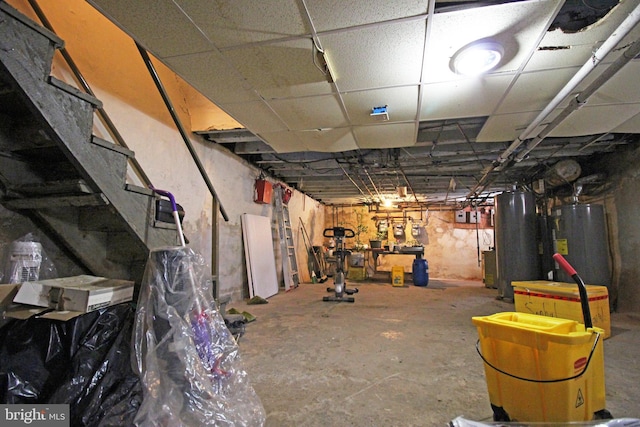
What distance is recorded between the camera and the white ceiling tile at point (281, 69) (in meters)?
1.82

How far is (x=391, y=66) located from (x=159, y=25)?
1517mm

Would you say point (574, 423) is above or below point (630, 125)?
below

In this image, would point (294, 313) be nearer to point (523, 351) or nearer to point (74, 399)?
point (74, 399)

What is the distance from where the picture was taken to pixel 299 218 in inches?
275

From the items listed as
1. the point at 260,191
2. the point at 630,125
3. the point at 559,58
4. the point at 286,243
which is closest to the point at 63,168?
the point at 260,191

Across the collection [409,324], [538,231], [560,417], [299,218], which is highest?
[299,218]

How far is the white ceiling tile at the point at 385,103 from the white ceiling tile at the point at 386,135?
6.6 inches

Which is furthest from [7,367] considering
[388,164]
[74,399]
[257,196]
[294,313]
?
[388,164]

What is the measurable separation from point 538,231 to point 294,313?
423cm

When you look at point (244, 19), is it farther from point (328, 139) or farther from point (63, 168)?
point (328, 139)

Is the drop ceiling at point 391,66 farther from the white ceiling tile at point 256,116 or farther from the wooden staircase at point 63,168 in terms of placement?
the wooden staircase at point 63,168

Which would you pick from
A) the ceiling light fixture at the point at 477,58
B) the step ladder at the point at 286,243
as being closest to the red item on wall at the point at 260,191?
the step ladder at the point at 286,243

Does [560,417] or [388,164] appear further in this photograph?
[388,164]

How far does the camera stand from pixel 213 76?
6.97ft
